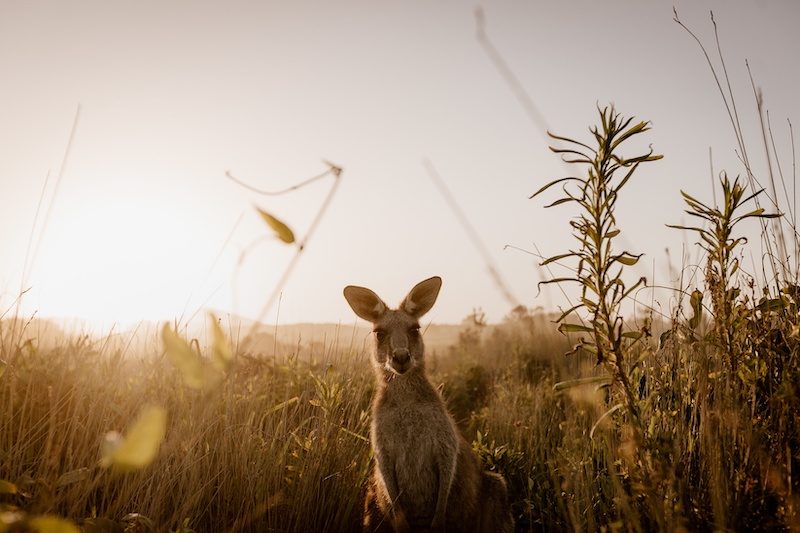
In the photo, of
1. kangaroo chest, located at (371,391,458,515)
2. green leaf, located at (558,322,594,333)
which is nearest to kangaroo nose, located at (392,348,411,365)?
kangaroo chest, located at (371,391,458,515)

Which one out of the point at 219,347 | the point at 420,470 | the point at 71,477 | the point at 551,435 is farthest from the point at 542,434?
the point at 219,347

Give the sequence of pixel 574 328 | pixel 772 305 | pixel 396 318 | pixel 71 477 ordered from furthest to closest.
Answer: pixel 396 318 < pixel 772 305 < pixel 574 328 < pixel 71 477

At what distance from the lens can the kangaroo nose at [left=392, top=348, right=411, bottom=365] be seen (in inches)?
172

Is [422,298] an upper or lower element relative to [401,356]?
upper

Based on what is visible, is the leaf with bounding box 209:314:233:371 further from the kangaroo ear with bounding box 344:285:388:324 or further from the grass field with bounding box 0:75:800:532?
the kangaroo ear with bounding box 344:285:388:324

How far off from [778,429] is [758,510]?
417mm

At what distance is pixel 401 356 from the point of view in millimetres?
4367

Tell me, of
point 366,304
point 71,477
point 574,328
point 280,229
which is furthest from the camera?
point 366,304

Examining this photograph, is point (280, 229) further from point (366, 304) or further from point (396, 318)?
point (366, 304)

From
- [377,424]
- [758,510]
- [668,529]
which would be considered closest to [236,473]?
[377,424]

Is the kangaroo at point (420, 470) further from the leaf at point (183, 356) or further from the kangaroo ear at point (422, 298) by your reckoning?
the leaf at point (183, 356)

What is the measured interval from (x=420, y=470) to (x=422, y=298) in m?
1.47

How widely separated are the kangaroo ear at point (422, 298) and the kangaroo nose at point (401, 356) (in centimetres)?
67

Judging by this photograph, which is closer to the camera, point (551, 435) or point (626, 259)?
point (626, 259)
